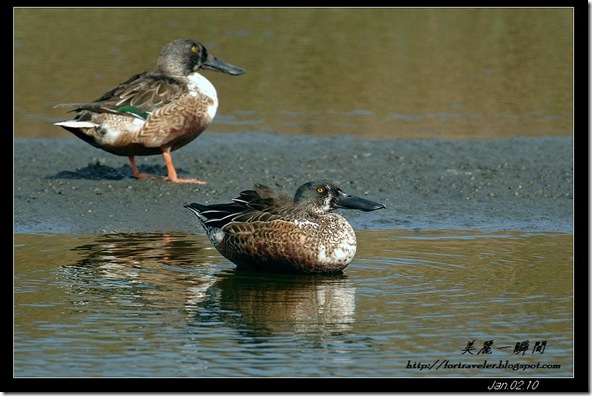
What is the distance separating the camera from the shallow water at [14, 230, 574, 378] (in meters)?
6.43

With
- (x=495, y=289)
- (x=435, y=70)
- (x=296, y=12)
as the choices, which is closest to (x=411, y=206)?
(x=495, y=289)

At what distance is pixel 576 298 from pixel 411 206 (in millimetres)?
3349

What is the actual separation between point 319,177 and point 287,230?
363cm

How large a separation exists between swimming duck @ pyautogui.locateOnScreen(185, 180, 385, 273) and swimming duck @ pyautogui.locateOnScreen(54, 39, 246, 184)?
274 cm


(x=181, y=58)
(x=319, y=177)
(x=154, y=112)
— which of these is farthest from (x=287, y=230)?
(x=181, y=58)

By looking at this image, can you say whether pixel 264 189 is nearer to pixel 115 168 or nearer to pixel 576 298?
pixel 576 298

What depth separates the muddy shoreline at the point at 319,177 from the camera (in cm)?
1060

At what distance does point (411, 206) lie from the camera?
11031 millimetres

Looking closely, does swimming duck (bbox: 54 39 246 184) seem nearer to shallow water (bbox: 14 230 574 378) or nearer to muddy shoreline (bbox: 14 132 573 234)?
muddy shoreline (bbox: 14 132 573 234)

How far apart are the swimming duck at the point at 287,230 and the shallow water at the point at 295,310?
0.13 metres

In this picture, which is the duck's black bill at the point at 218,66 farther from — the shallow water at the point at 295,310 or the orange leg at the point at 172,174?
the shallow water at the point at 295,310

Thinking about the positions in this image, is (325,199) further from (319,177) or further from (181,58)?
(181,58)

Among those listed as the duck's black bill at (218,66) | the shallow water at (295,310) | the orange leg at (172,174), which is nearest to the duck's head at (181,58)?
the duck's black bill at (218,66)

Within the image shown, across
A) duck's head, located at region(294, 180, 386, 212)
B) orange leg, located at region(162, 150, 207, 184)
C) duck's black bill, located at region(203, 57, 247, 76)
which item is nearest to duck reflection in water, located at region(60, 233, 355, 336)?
duck's head, located at region(294, 180, 386, 212)
